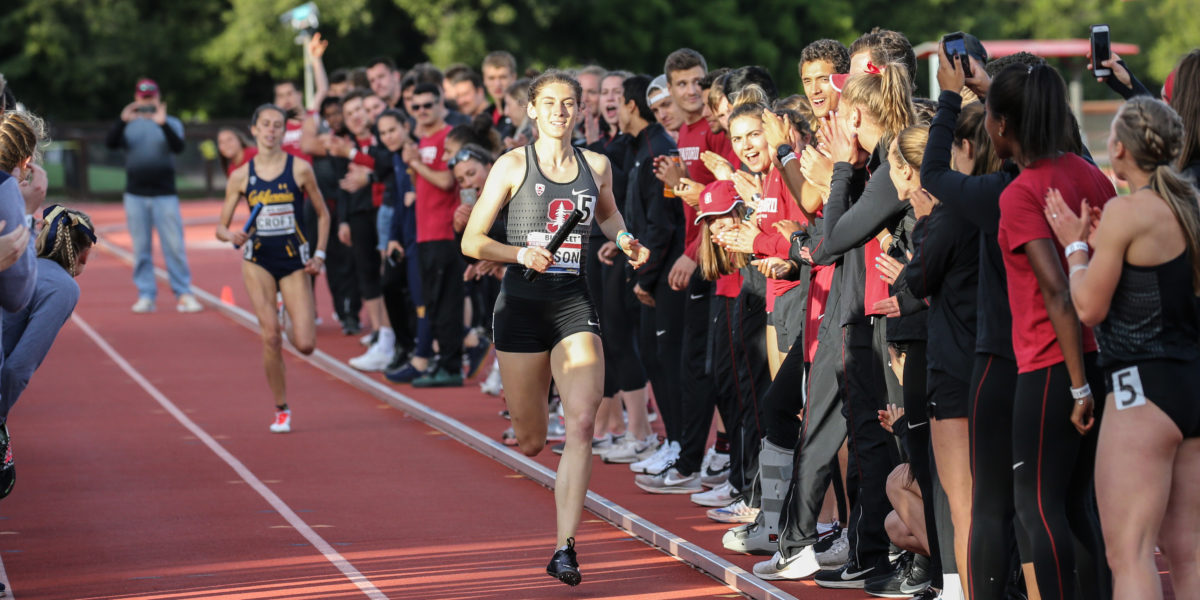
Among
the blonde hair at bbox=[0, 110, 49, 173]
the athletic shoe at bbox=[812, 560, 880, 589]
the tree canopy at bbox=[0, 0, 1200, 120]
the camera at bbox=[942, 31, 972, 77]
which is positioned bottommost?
the athletic shoe at bbox=[812, 560, 880, 589]

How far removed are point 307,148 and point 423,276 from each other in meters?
3.11

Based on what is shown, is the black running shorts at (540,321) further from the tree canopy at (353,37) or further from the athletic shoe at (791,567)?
the tree canopy at (353,37)

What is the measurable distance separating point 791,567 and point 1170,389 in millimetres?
2365

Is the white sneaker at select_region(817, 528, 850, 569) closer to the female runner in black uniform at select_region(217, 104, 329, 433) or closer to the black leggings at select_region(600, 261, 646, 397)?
the black leggings at select_region(600, 261, 646, 397)

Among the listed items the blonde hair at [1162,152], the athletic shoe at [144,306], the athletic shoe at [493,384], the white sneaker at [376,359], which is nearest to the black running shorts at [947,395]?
the blonde hair at [1162,152]

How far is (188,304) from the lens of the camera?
1888cm

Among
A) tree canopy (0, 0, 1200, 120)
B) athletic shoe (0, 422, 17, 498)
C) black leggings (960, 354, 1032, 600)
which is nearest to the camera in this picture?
black leggings (960, 354, 1032, 600)

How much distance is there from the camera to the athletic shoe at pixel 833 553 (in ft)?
21.7

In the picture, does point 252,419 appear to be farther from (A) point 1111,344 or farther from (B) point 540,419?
(A) point 1111,344

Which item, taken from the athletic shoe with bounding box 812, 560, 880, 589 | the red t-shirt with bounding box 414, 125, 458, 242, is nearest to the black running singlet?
the athletic shoe with bounding box 812, 560, 880, 589

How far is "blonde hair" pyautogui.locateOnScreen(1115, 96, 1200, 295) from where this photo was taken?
4.52 meters

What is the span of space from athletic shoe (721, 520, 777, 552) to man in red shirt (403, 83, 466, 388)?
5.82 m

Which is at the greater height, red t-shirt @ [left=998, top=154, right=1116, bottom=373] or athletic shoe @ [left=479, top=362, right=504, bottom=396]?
red t-shirt @ [left=998, top=154, right=1116, bottom=373]

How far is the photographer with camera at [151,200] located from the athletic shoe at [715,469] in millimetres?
11397
